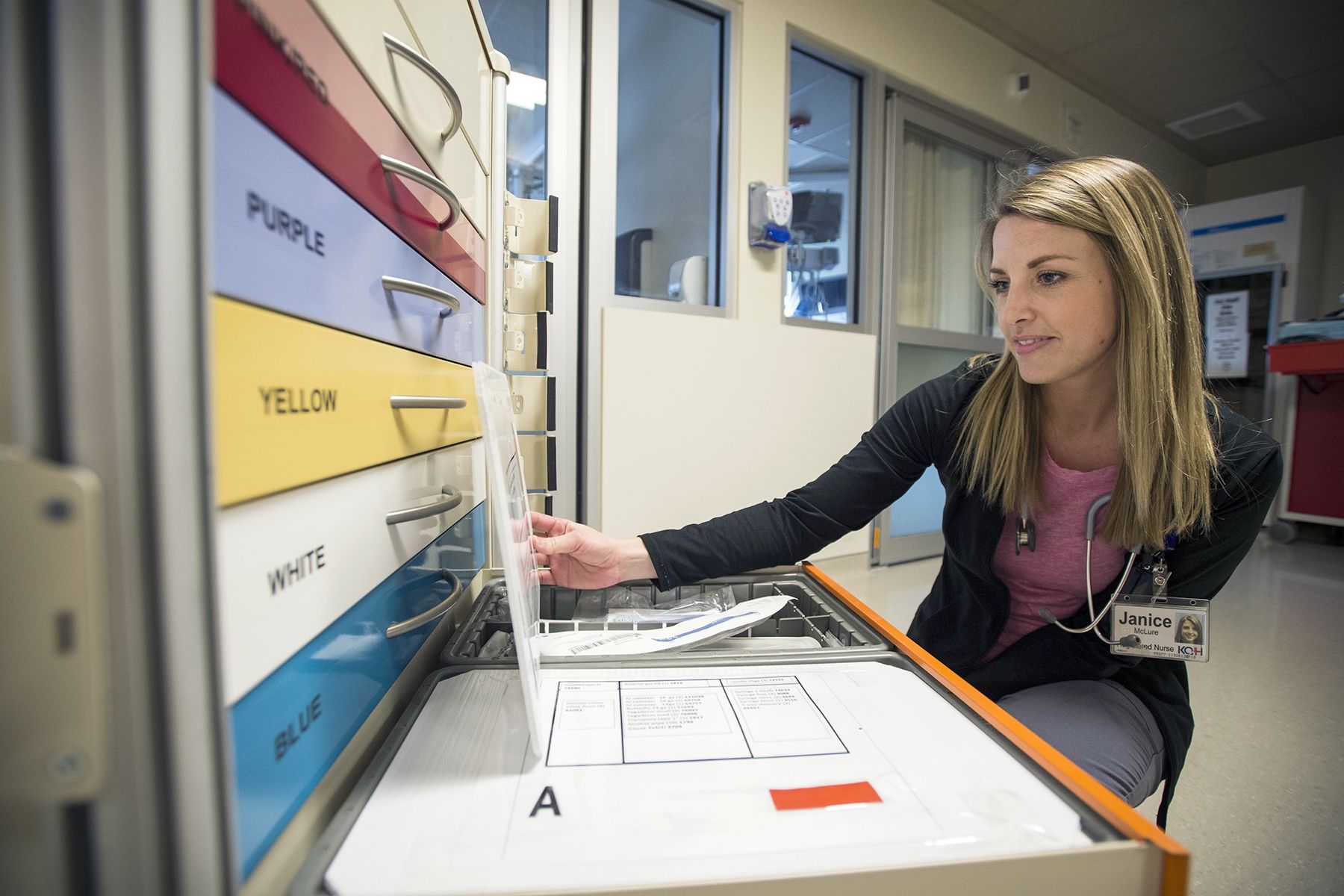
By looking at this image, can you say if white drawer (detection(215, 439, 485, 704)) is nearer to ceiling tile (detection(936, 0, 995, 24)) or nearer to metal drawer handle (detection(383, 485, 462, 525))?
metal drawer handle (detection(383, 485, 462, 525))

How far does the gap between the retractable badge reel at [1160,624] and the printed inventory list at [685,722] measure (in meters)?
0.57

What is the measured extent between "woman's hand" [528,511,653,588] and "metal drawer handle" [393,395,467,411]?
0.17 meters

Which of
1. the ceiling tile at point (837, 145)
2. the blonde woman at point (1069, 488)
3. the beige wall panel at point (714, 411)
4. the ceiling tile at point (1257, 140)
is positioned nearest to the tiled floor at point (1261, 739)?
the blonde woman at point (1069, 488)

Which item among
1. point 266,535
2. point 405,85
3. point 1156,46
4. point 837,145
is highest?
point 1156,46

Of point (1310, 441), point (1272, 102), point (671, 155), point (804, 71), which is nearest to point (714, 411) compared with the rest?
point (671, 155)

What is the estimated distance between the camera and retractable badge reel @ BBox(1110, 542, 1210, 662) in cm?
77

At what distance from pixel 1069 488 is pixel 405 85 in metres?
0.96

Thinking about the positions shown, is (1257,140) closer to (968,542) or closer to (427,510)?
(968,542)

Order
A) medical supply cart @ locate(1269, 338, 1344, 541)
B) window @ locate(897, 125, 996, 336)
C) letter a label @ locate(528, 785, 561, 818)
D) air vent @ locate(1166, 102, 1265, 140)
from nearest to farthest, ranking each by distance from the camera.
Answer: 1. letter a label @ locate(528, 785, 561, 818)
2. window @ locate(897, 125, 996, 336)
3. medical supply cart @ locate(1269, 338, 1344, 541)
4. air vent @ locate(1166, 102, 1265, 140)

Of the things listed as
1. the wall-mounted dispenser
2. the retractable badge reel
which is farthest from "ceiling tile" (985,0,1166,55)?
the retractable badge reel

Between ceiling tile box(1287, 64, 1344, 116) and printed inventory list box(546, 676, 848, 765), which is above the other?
ceiling tile box(1287, 64, 1344, 116)

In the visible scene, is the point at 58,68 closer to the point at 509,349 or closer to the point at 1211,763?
the point at 509,349

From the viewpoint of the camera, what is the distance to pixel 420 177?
0.44m

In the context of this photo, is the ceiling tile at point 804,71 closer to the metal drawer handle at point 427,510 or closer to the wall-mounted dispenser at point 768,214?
the wall-mounted dispenser at point 768,214
